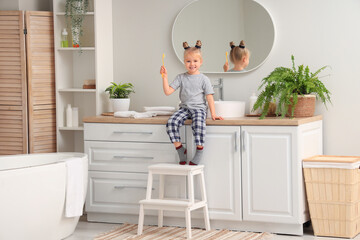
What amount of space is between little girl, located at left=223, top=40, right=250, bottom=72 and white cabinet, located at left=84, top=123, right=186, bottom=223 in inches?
27.7

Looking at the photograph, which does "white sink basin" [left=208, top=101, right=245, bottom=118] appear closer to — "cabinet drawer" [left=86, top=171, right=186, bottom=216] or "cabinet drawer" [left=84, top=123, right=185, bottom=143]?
"cabinet drawer" [left=84, top=123, right=185, bottom=143]

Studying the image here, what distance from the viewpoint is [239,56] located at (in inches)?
175

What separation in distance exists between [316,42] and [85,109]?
195 cm

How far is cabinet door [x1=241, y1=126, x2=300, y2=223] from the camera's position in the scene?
388 centimetres

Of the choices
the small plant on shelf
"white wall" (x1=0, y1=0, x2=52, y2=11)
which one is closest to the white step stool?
the small plant on shelf

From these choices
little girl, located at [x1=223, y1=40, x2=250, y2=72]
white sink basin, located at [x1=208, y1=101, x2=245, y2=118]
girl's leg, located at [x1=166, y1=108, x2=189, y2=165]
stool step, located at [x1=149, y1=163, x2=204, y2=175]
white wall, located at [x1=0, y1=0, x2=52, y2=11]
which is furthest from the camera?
white wall, located at [x1=0, y1=0, x2=52, y2=11]

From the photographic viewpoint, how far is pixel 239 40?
442cm

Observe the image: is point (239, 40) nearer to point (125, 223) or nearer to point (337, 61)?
point (337, 61)

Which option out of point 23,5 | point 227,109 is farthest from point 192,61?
point 23,5

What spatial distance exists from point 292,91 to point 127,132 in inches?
46.4

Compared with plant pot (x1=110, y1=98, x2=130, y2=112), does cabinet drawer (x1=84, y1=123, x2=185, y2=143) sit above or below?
below

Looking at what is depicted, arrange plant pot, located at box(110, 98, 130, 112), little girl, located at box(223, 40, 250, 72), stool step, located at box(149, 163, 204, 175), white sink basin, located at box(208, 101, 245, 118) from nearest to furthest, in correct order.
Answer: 1. stool step, located at box(149, 163, 204, 175)
2. white sink basin, located at box(208, 101, 245, 118)
3. little girl, located at box(223, 40, 250, 72)
4. plant pot, located at box(110, 98, 130, 112)

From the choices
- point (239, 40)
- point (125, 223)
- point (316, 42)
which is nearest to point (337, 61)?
point (316, 42)

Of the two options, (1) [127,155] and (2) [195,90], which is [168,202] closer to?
(1) [127,155]
